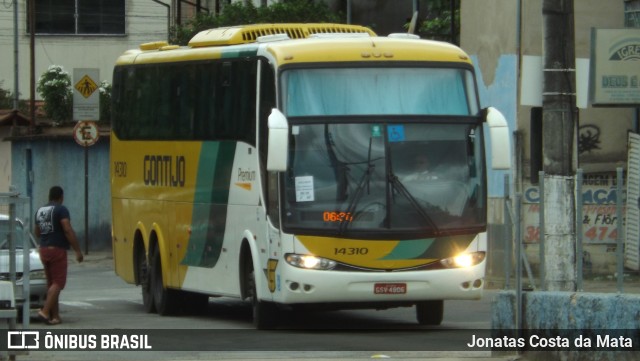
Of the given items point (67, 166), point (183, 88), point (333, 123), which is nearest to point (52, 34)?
point (67, 166)

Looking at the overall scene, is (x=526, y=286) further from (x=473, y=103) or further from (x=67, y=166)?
(x=67, y=166)

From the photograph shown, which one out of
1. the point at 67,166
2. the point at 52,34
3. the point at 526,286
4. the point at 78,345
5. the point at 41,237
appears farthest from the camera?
the point at 52,34

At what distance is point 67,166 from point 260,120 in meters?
19.7

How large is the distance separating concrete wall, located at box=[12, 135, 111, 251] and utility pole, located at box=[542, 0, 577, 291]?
71.3 feet

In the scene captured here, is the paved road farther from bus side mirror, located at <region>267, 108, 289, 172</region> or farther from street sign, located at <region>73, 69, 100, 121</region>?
street sign, located at <region>73, 69, 100, 121</region>

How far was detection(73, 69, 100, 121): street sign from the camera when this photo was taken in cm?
3228

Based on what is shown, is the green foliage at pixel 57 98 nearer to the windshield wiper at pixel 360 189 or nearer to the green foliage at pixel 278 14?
the green foliage at pixel 278 14

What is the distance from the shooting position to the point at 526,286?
1258cm

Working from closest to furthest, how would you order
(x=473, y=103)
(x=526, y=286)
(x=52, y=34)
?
(x=526, y=286) → (x=473, y=103) → (x=52, y=34)

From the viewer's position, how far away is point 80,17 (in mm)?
62906

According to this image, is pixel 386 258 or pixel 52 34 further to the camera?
pixel 52 34

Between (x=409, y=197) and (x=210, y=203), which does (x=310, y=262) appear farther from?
(x=210, y=203)

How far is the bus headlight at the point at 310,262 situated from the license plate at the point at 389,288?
550mm

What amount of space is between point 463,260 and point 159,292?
589cm
